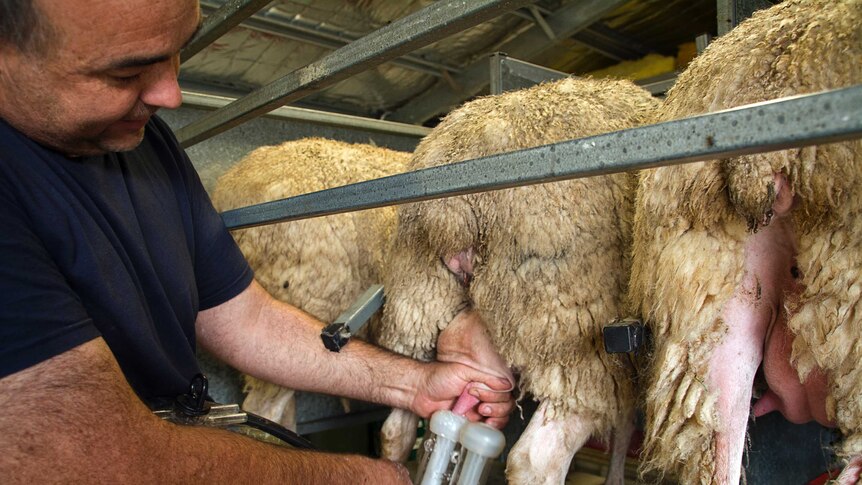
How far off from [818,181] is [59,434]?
1.10m

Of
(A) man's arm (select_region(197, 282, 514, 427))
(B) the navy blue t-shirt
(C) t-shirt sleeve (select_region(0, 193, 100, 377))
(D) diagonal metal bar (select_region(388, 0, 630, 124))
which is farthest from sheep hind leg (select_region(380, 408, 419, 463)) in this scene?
(D) diagonal metal bar (select_region(388, 0, 630, 124))

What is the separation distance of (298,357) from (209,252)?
348 millimetres

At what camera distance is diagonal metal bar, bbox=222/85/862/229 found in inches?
21.1

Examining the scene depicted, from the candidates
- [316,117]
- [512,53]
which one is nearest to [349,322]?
[316,117]

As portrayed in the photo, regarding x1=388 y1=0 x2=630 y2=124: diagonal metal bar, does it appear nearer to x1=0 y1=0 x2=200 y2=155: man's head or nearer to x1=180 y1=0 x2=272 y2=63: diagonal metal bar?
x1=180 y1=0 x2=272 y2=63: diagonal metal bar

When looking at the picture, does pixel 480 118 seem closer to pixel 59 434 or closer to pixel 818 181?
pixel 818 181

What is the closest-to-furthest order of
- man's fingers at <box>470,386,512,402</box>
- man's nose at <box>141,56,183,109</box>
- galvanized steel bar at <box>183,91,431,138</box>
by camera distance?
1. man's nose at <box>141,56,183,109</box>
2. man's fingers at <box>470,386,512,402</box>
3. galvanized steel bar at <box>183,91,431,138</box>

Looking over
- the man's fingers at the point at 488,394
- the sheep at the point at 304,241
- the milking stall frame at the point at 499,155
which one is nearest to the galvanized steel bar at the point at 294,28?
the sheep at the point at 304,241

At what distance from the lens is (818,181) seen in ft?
2.78

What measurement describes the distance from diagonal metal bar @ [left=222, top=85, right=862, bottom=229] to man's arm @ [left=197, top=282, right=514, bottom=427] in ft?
2.01

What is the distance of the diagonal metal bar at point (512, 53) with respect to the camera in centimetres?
318

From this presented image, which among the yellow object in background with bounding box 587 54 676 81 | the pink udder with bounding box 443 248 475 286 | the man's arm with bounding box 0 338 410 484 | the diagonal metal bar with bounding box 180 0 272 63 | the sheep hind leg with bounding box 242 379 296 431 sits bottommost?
the sheep hind leg with bounding box 242 379 296 431

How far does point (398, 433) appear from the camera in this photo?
1564 mm

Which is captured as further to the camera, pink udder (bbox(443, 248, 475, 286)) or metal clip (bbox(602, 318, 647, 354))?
pink udder (bbox(443, 248, 475, 286))
